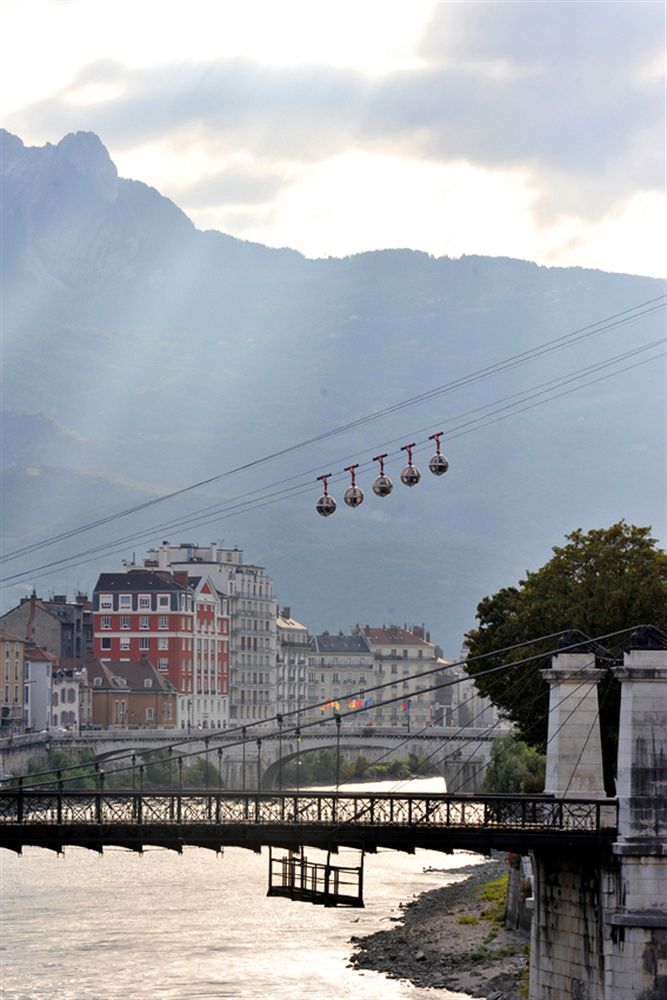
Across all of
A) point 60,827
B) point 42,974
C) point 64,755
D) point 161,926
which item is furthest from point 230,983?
point 64,755

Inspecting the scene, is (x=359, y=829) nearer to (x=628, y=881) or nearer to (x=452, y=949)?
(x=628, y=881)

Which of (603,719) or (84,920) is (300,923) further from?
(603,719)

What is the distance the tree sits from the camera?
241ft

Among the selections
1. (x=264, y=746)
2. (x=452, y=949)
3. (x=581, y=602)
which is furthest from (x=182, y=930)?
(x=264, y=746)

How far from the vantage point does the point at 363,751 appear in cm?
19100

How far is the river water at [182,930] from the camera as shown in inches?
3031

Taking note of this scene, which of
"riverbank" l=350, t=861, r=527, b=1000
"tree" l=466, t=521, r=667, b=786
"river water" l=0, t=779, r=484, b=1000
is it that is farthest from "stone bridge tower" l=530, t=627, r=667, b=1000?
"river water" l=0, t=779, r=484, b=1000

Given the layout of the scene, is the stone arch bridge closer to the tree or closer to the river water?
the river water

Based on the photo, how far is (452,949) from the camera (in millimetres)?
81750

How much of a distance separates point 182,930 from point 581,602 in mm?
28816

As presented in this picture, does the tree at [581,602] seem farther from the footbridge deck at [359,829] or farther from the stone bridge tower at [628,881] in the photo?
the footbridge deck at [359,829]

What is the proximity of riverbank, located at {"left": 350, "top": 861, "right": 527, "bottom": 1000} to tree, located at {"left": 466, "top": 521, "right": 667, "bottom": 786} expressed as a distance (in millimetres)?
7732

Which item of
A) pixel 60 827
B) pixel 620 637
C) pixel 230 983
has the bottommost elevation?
pixel 230 983

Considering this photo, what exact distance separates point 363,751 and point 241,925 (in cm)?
9316
